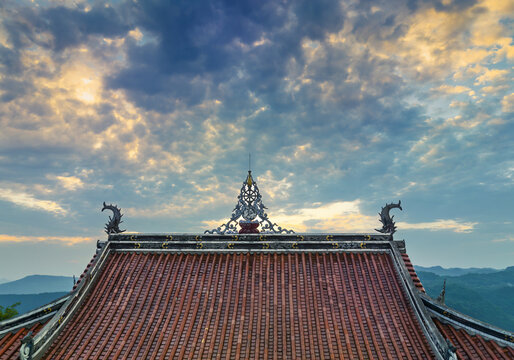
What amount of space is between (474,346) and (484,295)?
93.4 metres

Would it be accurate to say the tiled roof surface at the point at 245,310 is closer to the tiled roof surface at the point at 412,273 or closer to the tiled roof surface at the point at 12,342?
the tiled roof surface at the point at 412,273

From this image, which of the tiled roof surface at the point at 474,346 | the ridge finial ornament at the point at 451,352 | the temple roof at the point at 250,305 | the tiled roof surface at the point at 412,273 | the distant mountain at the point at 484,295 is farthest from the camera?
the distant mountain at the point at 484,295

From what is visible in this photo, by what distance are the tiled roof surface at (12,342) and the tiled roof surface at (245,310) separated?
111 cm

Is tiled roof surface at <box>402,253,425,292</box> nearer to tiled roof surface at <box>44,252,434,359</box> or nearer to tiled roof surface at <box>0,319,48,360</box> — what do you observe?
tiled roof surface at <box>44,252,434,359</box>

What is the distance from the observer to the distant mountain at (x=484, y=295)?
69062mm

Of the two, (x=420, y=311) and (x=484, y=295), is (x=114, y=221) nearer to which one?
(x=420, y=311)

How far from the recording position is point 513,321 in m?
69.7

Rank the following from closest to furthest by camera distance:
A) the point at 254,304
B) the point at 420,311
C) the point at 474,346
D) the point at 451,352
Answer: the point at 451,352 < the point at 474,346 < the point at 420,311 < the point at 254,304

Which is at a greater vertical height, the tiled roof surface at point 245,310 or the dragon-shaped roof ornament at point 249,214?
the dragon-shaped roof ornament at point 249,214

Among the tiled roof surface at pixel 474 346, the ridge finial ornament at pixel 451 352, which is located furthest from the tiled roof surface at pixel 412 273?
the ridge finial ornament at pixel 451 352

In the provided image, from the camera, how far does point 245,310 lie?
11477mm

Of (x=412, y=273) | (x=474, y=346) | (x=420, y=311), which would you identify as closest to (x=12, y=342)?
(x=420, y=311)

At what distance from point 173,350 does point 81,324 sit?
370 cm

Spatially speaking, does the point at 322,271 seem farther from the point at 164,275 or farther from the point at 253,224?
the point at 164,275
